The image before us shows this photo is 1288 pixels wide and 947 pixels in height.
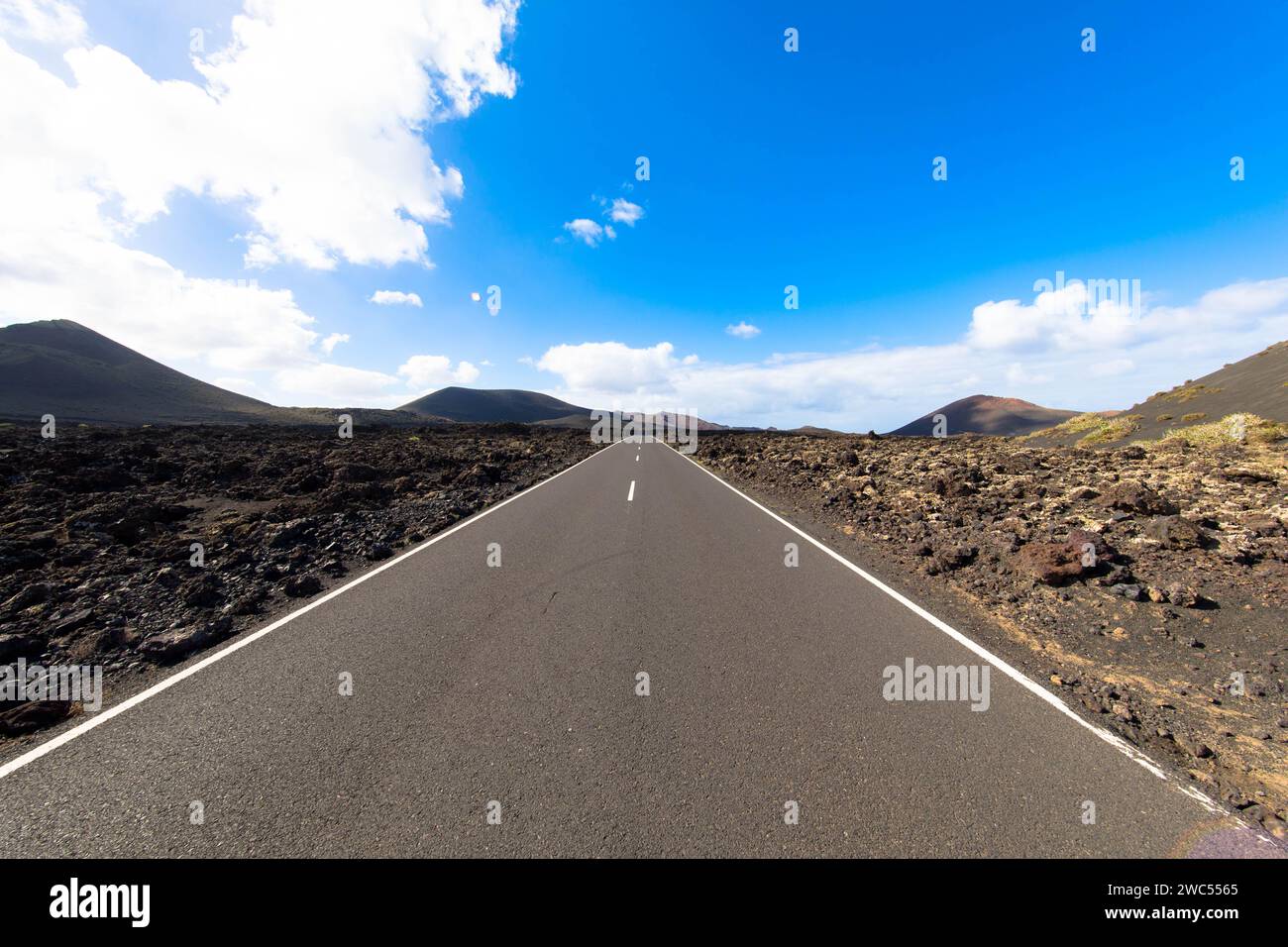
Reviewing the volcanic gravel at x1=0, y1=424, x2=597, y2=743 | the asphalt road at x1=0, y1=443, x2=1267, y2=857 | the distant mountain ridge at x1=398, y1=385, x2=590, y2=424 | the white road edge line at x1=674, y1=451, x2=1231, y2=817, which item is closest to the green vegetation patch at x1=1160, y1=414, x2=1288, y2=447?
the white road edge line at x1=674, y1=451, x2=1231, y2=817

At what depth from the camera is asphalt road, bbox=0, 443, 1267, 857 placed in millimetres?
2383

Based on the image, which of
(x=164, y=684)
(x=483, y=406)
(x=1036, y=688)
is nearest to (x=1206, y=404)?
(x=1036, y=688)

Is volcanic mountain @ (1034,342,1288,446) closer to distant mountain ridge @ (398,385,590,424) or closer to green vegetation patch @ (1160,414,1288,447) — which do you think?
green vegetation patch @ (1160,414,1288,447)

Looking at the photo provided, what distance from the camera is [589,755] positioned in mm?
2936

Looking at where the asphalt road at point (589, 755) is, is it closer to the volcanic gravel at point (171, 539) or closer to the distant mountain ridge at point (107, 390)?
the volcanic gravel at point (171, 539)

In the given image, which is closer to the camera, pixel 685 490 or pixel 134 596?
pixel 134 596

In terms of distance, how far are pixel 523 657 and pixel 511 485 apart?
12.2m

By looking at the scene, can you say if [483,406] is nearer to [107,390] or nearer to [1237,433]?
[107,390]

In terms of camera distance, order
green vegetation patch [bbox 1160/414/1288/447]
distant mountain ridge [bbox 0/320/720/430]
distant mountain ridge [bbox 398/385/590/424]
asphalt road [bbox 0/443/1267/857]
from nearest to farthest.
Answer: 1. asphalt road [bbox 0/443/1267/857]
2. green vegetation patch [bbox 1160/414/1288/447]
3. distant mountain ridge [bbox 0/320/720/430]
4. distant mountain ridge [bbox 398/385/590/424]

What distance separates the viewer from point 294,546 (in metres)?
7.73

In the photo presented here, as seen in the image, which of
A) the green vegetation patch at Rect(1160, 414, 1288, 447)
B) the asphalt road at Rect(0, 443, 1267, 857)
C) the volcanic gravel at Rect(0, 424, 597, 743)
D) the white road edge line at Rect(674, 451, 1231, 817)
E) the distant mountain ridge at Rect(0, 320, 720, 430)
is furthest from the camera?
the distant mountain ridge at Rect(0, 320, 720, 430)

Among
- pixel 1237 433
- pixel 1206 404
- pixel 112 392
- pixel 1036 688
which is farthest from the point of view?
pixel 112 392
